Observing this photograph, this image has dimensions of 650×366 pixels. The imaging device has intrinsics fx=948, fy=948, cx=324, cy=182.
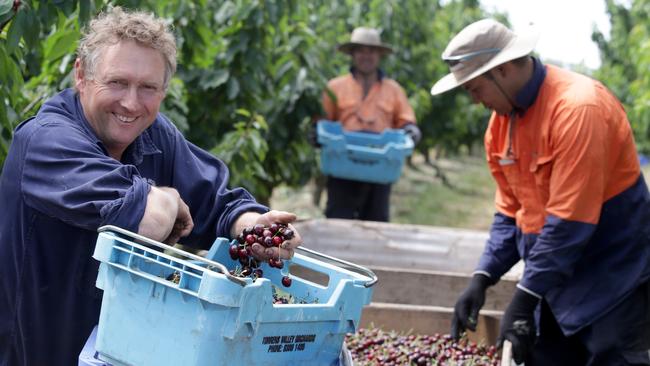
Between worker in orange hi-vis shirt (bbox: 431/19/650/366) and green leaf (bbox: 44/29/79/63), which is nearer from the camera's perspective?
worker in orange hi-vis shirt (bbox: 431/19/650/366)

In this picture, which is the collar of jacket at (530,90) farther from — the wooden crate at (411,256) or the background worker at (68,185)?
the background worker at (68,185)

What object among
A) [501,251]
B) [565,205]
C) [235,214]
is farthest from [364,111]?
[235,214]

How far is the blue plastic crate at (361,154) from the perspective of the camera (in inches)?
290

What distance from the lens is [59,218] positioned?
7.36 ft

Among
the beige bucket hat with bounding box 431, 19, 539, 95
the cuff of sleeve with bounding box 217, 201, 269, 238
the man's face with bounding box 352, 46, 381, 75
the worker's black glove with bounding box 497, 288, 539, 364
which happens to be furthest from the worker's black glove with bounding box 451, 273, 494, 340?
the man's face with bounding box 352, 46, 381, 75

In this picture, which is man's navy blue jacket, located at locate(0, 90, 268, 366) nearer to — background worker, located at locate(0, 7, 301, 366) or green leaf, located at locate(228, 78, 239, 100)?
background worker, located at locate(0, 7, 301, 366)

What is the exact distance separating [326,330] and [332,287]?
0.19 metres

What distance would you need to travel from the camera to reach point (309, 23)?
950 cm

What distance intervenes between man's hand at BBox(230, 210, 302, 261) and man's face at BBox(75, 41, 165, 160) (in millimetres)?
376

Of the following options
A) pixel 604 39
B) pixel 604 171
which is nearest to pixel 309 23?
pixel 604 171

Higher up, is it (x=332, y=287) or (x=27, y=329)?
(x=332, y=287)

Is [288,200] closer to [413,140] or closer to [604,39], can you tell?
[413,140]

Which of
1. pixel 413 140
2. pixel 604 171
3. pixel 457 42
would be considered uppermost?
pixel 457 42

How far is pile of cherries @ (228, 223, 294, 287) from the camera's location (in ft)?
7.79
